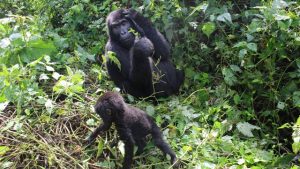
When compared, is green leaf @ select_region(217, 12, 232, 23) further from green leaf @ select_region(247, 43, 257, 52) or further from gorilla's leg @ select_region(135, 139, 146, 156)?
gorilla's leg @ select_region(135, 139, 146, 156)

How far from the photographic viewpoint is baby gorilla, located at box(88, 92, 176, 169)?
10.4 ft

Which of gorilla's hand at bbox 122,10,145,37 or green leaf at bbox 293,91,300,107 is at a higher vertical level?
gorilla's hand at bbox 122,10,145,37

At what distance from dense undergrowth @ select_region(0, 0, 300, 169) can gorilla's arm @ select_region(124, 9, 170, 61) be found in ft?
0.50

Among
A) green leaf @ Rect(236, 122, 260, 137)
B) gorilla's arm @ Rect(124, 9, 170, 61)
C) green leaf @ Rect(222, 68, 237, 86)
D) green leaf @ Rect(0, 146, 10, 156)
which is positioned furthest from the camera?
gorilla's arm @ Rect(124, 9, 170, 61)

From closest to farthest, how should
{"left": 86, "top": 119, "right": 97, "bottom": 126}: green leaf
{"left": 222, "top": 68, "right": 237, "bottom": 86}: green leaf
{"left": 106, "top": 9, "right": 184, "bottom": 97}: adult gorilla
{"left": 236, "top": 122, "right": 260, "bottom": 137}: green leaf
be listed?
{"left": 86, "top": 119, "right": 97, "bottom": 126}: green leaf → {"left": 236, "top": 122, "right": 260, "bottom": 137}: green leaf → {"left": 222, "top": 68, "right": 237, "bottom": 86}: green leaf → {"left": 106, "top": 9, "right": 184, "bottom": 97}: adult gorilla

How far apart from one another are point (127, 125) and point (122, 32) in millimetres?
1501

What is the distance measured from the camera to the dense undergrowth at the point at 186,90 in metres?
3.36

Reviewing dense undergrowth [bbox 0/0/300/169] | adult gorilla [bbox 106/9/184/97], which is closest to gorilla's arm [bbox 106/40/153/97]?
adult gorilla [bbox 106/9/184/97]

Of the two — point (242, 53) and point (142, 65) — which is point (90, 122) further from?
point (242, 53)

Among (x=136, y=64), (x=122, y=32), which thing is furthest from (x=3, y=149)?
(x=122, y=32)

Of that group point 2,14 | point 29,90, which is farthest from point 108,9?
point 29,90

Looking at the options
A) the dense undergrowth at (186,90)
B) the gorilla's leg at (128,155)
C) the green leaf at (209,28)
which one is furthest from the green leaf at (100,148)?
the green leaf at (209,28)

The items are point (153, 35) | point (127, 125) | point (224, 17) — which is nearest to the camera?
point (127, 125)

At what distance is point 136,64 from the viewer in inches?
166
